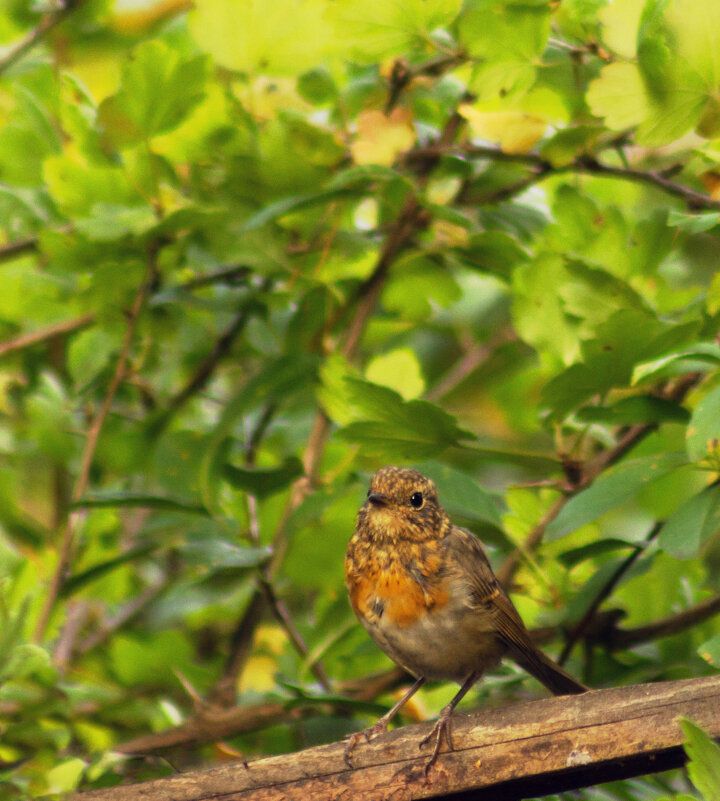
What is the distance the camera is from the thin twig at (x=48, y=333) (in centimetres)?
288

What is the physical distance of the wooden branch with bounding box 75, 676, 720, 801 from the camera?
→ 1.58 meters

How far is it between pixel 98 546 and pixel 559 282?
1739 mm

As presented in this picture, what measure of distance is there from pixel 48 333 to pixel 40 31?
95 cm

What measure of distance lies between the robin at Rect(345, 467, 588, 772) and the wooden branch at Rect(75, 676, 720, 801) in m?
0.43

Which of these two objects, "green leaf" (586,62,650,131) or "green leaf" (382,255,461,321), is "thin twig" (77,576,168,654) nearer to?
"green leaf" (382,255,461,321)

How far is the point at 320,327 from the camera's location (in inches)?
104

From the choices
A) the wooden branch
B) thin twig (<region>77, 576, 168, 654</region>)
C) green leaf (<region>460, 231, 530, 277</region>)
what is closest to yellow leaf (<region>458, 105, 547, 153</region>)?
green leaf (<region>460, 231, 530, 277</region>)

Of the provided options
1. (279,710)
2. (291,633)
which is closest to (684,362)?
(291,633)

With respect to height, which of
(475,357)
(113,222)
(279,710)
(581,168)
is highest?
(113,222)

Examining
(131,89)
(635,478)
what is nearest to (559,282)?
(635,478)

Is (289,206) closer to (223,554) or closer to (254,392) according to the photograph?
(254,392)

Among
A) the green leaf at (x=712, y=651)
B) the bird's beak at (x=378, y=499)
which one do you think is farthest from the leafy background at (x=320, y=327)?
the bird's beak at (x=378, y=499)

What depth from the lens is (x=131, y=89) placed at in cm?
230

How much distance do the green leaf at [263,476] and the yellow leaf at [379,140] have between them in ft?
2.44
